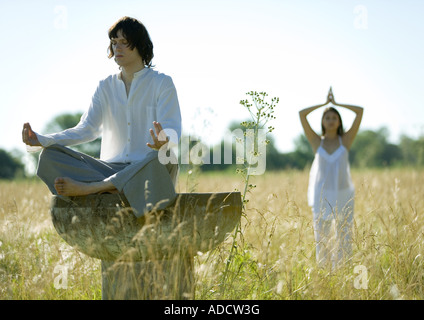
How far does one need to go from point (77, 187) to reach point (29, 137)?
532mm

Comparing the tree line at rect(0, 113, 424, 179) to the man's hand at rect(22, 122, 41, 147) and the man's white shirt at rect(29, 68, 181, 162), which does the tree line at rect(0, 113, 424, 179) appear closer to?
the man's white shirt at rect(29, 68, 181, 162)

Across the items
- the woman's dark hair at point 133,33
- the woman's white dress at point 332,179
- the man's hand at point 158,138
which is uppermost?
the woman's dark hair at point 133,33

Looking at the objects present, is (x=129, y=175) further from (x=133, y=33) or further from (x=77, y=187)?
(x=133, y=33)

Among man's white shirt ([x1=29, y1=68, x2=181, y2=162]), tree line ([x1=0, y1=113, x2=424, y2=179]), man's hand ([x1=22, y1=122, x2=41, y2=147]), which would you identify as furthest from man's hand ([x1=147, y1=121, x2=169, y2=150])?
tree line ([x1=0, y1=113, x2=424, y2=179])

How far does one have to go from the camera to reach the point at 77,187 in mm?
2930

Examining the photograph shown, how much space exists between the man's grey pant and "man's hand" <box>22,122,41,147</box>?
4.6 inches

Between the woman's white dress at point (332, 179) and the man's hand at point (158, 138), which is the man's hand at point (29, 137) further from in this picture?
the woman's white dress at point (332, 179)

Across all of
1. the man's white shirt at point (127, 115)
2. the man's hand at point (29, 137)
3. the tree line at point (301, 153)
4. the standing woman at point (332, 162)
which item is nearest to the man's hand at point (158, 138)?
the man's white shirt at point (127, 115)

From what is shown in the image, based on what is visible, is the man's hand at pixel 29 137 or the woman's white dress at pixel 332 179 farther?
the woman's white dress at pixel 332 179

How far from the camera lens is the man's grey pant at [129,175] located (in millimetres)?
2859

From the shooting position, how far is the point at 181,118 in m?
3.33

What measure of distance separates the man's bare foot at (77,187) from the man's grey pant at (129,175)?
0.07 metres
